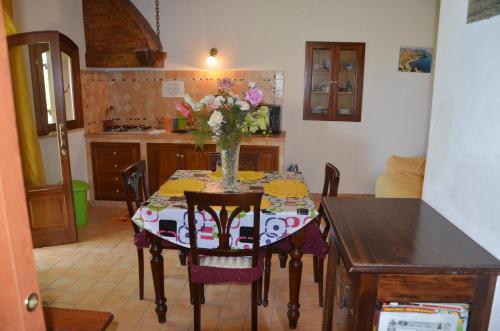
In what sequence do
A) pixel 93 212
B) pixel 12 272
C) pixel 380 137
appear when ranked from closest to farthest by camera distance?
pixel 12 272 → pixel 93 212 → pixel 380 137

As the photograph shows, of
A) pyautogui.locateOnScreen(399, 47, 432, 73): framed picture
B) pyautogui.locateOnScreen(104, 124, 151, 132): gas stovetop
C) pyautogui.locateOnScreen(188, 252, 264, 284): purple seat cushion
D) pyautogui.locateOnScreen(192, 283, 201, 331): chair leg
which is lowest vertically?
pyautogui.locateOnScreen(192, 283, 201, 331): chair leg

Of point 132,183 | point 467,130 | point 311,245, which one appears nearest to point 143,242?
point 132,183

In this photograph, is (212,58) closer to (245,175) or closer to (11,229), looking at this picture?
(245,175)

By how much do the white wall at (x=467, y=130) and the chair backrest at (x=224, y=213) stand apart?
30.7 inches

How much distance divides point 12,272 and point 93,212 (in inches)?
140

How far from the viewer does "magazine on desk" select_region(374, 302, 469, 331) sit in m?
1.09

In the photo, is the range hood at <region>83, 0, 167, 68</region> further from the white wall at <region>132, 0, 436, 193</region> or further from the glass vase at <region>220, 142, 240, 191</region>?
the glass vase at <region>220, 142, 240, 191</region>

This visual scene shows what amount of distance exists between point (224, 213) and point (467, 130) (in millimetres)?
1117

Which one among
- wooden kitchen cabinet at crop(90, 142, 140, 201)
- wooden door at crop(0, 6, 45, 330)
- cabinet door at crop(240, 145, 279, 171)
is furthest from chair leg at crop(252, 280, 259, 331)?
wooden kitchen cabinet at crop(90, 142, 140, 201)

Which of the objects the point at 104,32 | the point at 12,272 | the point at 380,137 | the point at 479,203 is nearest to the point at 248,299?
the point at 479,203

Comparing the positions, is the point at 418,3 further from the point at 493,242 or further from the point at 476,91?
the point at 493,242

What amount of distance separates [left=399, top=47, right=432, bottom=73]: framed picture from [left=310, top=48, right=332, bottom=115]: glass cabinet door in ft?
2.76

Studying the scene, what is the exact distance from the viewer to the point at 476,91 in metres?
1.18

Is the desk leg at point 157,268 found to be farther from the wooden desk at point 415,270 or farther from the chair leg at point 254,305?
the wooden desk at point 415,270
